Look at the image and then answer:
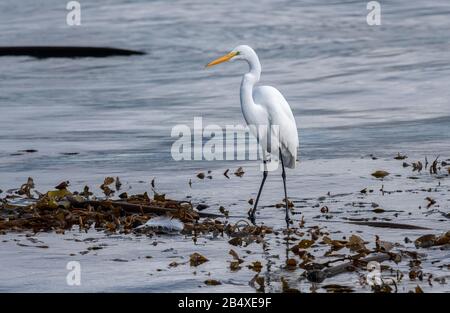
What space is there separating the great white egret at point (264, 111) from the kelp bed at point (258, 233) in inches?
28.3

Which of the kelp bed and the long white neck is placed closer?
the kelp bed

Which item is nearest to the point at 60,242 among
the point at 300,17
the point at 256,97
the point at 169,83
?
the point at 256,97

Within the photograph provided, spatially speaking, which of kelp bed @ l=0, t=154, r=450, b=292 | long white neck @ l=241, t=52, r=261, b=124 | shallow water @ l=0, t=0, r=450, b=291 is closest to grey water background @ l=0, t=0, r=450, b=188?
shallow water @ l=0, t=0, r=450, b=291

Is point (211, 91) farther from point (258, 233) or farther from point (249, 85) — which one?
point (258, 233)

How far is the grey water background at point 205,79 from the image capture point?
1460 cm

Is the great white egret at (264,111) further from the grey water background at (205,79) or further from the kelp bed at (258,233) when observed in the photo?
the grey water background at (205,79)

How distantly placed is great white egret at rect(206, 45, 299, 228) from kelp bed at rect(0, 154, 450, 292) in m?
0.72

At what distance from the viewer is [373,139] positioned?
14.7m

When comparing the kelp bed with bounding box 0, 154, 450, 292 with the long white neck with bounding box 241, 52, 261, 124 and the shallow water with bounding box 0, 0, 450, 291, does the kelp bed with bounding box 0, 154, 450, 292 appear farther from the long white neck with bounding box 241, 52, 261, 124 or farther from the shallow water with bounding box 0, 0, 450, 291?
the long white neck with bounding box 241, 52, 261, 124

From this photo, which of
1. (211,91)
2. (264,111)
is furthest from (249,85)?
(211,91)

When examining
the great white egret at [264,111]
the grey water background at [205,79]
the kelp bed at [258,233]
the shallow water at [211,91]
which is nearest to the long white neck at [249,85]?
the great white egret at [264,111]

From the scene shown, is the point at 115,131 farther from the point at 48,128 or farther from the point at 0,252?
the point at 0,252

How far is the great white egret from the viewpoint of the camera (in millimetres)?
11312

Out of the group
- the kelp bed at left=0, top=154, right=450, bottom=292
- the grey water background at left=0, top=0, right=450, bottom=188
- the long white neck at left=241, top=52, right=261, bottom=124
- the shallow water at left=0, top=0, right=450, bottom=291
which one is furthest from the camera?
the grey water background at left=0, top=0, right=450, bottom=188
